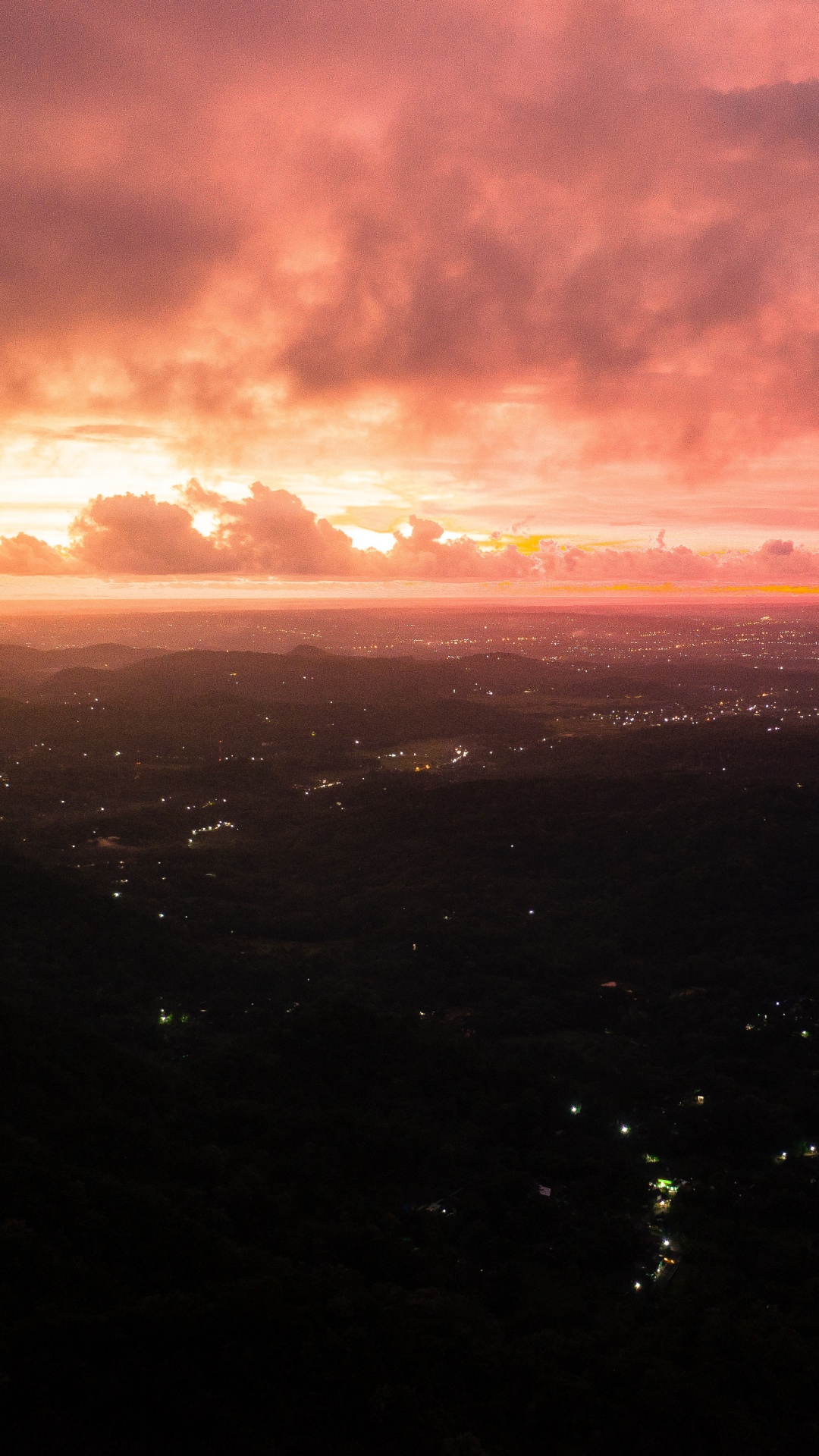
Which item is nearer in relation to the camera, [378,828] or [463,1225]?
[463,1225]

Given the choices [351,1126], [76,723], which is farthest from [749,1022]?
[76,723]

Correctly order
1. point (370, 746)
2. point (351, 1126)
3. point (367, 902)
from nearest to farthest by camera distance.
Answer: point (351, 1126) < point (367, 902) < point (370, 746)

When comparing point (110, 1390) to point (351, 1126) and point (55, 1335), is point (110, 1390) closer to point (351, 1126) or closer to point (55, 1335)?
point (55, 1335)

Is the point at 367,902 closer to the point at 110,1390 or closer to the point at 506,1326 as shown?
the point at 506,1326

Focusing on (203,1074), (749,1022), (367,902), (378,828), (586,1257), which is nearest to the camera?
(586,1257)

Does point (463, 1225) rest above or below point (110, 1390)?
below

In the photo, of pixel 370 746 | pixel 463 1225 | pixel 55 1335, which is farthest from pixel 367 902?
pixel 370 746

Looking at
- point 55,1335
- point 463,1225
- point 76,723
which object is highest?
point 76,723
